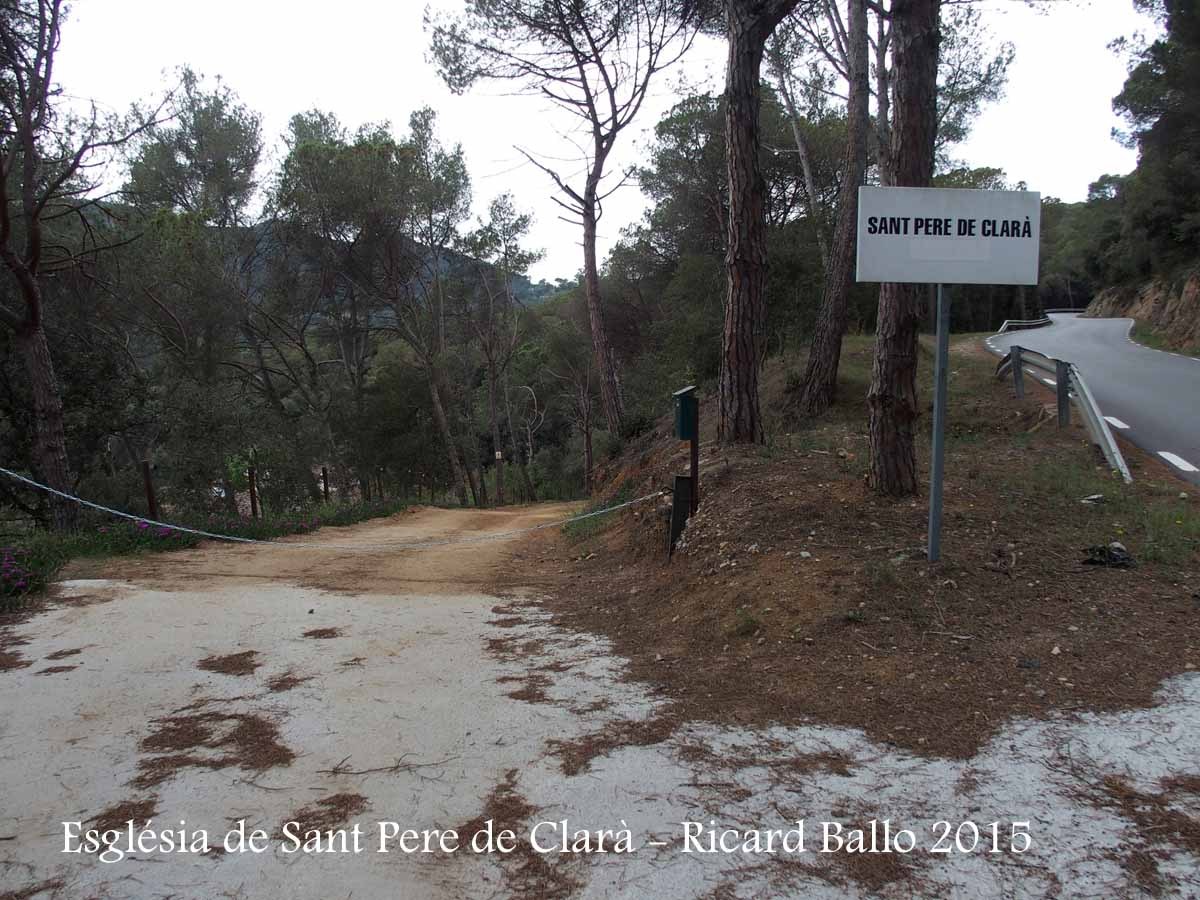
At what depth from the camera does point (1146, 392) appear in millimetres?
13305

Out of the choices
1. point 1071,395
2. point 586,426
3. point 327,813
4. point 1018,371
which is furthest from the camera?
point 586,426

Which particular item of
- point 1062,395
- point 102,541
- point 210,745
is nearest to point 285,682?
point 210,745

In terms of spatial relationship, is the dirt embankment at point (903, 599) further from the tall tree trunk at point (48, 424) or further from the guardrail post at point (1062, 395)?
the tall tree trunk at point (48, 424)

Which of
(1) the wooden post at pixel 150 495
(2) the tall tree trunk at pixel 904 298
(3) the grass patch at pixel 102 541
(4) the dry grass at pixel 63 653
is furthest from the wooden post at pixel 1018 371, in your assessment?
(1) the wooden post at pixel 150 495

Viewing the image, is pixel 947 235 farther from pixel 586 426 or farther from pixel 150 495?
pixel 586 426

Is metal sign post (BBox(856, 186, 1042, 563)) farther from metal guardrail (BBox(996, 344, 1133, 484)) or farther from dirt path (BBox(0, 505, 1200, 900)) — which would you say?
metal guardrail (BBox(996, 344, 1133, 484))

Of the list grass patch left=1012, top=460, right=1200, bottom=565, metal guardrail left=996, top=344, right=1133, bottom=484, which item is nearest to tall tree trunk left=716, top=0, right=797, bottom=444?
grass patch left=1012, top=460, right=1200, bottom=565

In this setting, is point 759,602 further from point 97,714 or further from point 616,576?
point 97,714

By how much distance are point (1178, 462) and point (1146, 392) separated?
6495 mm

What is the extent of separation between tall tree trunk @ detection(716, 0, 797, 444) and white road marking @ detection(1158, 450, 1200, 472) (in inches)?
173

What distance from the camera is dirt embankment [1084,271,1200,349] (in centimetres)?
2392

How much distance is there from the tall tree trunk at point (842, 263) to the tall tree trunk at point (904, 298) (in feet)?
21.3

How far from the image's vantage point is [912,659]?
3820 mm

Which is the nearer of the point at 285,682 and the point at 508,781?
the point at 508,781
